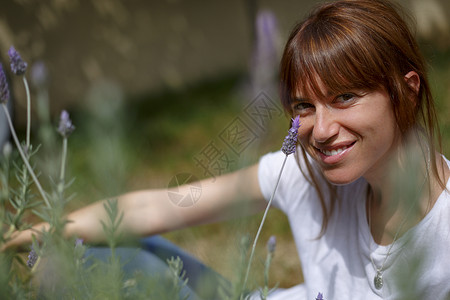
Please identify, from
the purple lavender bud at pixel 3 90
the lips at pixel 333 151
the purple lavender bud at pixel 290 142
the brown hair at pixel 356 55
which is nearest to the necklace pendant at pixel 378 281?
the brown hair at pixel 356 55

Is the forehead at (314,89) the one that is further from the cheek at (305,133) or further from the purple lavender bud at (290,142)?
the purple lavender bud at (290,142)

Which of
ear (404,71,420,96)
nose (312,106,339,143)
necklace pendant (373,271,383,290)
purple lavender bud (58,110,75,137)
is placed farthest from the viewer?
necklace pendant (373,271,383,290)

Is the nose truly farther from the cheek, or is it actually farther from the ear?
the ear

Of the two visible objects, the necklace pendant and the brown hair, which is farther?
the necklace pendant

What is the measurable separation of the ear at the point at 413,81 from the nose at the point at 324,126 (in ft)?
0.77

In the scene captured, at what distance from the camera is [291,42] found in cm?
127

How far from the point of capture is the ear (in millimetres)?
1234

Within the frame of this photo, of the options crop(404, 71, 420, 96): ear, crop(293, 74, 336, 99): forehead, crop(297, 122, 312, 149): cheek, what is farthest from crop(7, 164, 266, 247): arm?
crop(404, 71, 420, 96): ear

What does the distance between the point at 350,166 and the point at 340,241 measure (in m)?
0.43

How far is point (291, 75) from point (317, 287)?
66 cm

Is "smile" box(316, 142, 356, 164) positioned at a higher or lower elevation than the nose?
lower

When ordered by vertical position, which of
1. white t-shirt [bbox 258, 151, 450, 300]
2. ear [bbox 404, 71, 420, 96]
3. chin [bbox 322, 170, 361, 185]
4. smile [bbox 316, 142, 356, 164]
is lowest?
white t-shirt [bbox 258, 151, 450, 300]

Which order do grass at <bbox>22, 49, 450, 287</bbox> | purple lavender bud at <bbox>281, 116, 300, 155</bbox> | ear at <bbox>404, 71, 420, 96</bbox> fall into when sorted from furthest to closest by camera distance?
ear at <bbox>404, 71, 420, 96</bbox>
purple lavender bud at <bbox>281, 116, 300, 155</bbox>
grass at <bbox>22, 49, 450, 287</bbox>

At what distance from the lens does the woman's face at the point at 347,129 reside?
113cm
